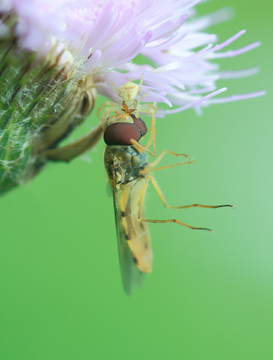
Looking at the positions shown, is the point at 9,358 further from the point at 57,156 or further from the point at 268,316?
the point at 268,316

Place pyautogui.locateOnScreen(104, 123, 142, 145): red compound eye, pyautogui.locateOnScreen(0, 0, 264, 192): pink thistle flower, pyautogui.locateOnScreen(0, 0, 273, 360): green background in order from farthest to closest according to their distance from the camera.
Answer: pyautogui.locateOnScreen(0, 0, 273, 360): green background < pyautogui.locateOnScreen(104, 123, 142, 145): red compound eye < pyautogui.locateOnScreen(0, 0, 264, 192): pink thistle flower

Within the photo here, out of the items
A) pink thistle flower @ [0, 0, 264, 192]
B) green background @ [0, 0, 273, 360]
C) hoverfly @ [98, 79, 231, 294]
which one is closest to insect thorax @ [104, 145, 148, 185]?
hoverfly @ [98, 79, 231, 294]

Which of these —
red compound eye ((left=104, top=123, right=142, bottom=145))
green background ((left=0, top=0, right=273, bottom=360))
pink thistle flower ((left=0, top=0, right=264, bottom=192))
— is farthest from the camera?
green background ((left=0, top=0, right=273, bottom=360))

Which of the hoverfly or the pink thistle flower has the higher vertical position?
the pink thistle flower

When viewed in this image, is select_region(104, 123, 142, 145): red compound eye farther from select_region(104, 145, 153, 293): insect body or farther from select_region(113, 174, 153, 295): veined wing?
select_region(113, 174, 153, 295): veined wing

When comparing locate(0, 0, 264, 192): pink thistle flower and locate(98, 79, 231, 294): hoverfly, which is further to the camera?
locate(98, 79, 231, 294): hoverfly

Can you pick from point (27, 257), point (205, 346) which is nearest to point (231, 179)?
point (205, 346)

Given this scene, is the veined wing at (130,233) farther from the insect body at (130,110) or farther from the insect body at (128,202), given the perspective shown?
the insect body at (130,110)
